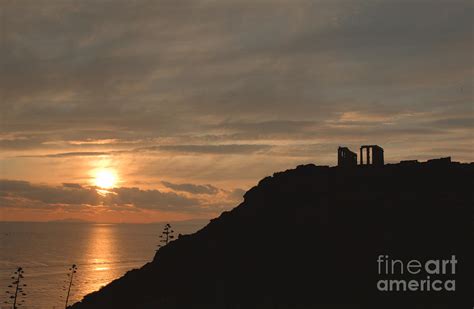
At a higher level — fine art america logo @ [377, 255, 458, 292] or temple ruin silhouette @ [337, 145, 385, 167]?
temple ruin silhouette @ [337, 145, 385, 167]

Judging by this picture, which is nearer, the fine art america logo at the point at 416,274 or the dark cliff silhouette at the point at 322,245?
the fine art america logo at the point at 416,274

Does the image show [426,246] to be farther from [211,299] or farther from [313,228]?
[211,299]

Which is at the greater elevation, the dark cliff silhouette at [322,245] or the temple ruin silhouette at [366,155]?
the temple ruin silhouette at [366,155]

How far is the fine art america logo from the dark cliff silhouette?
516 mm

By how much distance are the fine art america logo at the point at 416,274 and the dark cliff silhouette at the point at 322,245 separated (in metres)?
0.52

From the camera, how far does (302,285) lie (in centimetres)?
4603

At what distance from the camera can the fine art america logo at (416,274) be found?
4231 centimetres

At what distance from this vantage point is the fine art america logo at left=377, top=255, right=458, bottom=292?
139ft

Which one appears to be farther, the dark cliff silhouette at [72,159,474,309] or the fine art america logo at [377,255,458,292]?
the dark cliff silhouette at [72,159,474,309]

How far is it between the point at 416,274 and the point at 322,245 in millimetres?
8536

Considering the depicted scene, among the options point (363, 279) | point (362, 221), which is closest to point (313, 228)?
point (362, 221)

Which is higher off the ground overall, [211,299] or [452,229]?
[452,229]

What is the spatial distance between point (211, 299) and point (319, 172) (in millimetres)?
17026

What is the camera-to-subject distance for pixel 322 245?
49.3 metres
